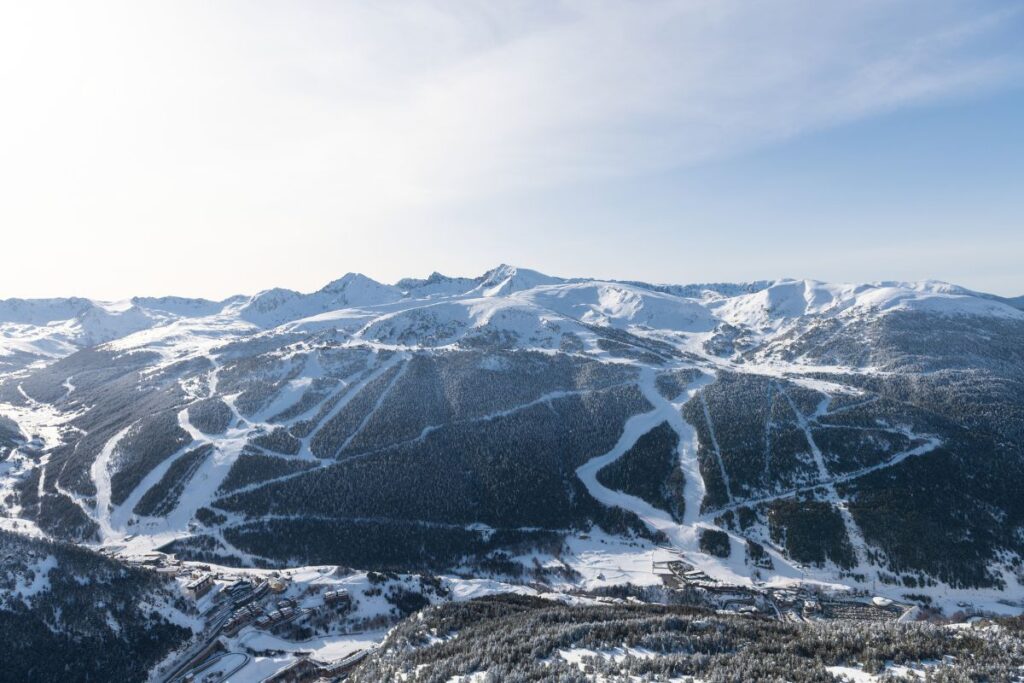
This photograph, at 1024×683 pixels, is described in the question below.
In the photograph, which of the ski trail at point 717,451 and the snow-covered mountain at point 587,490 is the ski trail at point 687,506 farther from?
the ski trail at point 717,451

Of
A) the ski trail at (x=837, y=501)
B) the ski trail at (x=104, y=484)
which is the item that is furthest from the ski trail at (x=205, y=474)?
the ski trail at (x=837, y=501)

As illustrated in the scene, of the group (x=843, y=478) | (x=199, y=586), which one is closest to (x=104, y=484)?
(x=199, y=586)

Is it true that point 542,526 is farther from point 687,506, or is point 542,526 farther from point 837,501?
point 837,501

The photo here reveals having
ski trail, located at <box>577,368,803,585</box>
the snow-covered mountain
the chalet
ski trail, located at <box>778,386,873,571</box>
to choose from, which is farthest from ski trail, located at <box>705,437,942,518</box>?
the chalet

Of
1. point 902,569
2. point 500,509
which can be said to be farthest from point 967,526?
point 500,509

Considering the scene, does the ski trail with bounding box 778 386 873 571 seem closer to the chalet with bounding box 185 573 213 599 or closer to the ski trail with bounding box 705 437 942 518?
the ski trail with bounding box 705 437 942 518
